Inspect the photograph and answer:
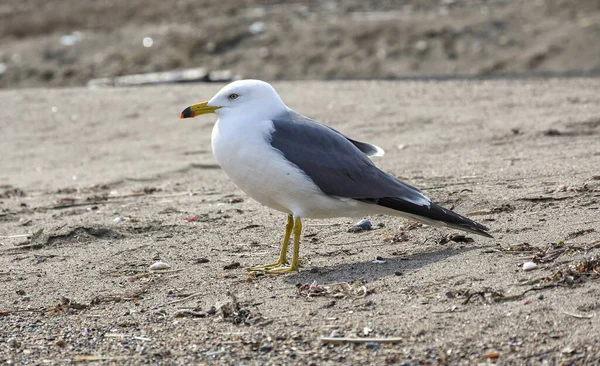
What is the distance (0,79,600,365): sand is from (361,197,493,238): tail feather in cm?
13

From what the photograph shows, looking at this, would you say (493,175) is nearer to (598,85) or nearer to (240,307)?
(240,307)

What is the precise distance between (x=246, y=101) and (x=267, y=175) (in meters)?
0.63

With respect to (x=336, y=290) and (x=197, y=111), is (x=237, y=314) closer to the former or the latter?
(x=336, y=290)

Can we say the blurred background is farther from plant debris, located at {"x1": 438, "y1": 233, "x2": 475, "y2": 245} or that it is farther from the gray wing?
plant debris, located at {"x1": 438, "y1": 233, "x2": 475, "y2": 245}

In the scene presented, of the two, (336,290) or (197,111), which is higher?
(197,111)

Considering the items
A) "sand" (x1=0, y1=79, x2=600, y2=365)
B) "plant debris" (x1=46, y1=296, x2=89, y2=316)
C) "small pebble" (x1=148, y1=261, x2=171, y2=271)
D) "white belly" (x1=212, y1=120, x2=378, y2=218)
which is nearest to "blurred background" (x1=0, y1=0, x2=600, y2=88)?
"sand" (x1=0, y1=79, x2=600, y2=365)

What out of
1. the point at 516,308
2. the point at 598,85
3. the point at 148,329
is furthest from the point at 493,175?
the point at 598,85

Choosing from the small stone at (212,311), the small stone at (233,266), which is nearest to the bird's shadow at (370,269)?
the small stone at (233,266)

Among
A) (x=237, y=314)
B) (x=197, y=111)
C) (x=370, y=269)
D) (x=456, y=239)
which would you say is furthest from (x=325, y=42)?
(x=237, y=314)

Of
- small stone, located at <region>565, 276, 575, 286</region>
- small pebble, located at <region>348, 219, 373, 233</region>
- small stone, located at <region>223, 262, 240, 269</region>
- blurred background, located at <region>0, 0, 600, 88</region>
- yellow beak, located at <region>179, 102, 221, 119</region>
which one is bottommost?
blurred background, located at <region>0, 0, 600, 88</region>

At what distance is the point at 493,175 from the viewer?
8039 millimetres

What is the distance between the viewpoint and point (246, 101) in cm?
634

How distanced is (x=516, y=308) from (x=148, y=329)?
1892 millimetres

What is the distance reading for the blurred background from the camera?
15.7 metres
